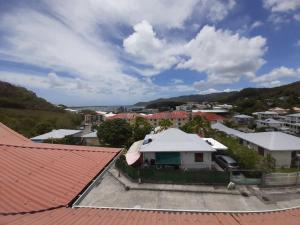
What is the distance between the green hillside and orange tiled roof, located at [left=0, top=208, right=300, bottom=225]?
51441 mm

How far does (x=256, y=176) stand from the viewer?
70.2 feet

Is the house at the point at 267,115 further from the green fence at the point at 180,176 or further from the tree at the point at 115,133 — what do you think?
the green fence at the point at 180,176

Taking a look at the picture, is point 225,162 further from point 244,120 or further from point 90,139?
point 244,120

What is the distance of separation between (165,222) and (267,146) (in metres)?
27.1

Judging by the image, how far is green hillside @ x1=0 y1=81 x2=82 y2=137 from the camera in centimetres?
5571

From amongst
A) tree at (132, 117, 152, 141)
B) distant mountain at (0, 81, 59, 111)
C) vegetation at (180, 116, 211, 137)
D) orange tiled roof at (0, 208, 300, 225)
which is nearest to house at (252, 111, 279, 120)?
vegetation at (180, 116, 211, 137)

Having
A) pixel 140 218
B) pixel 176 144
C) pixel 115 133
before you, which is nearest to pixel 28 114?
pixel 115 133

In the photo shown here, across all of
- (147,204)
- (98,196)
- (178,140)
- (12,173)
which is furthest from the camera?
(178,140)

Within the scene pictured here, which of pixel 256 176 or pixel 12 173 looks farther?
pixel 256 176

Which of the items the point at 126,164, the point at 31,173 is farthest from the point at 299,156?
the point at 31,173

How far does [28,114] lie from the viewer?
79.5m

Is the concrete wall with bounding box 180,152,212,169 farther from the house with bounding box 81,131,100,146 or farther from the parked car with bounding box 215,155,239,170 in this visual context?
the house with bounding box 81,131,100,146

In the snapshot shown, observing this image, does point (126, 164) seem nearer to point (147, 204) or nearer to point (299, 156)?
point (147, 204)

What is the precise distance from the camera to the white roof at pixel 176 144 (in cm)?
2450
